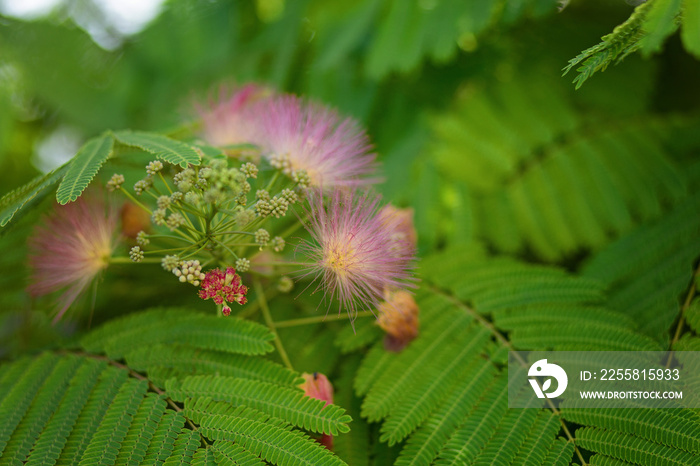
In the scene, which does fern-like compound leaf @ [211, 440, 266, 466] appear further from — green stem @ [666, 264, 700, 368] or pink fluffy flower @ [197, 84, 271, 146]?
green stem @ [666, 264, 700, 368]

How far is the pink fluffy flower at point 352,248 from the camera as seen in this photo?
138 centimetres

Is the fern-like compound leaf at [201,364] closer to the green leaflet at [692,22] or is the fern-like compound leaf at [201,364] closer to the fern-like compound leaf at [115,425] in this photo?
the fern-like compound leaf at [115,425]

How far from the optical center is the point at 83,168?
4.47 ft

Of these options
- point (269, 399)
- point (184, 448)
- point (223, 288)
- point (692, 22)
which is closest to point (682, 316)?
point (692, 22)

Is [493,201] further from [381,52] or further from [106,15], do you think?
[106,15]

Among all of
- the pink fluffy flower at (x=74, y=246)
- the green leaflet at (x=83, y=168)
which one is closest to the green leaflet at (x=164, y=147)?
the green leaflet at (x=83, y=168)

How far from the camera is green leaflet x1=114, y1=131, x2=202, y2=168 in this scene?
1318 mm

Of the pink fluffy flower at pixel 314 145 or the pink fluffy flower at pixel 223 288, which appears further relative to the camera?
the pink fluffy flower at pixel 314 145

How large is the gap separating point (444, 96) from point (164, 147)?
63.9 inches

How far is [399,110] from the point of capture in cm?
256

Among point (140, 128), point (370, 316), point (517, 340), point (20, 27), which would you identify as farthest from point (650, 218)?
point (20, 27)

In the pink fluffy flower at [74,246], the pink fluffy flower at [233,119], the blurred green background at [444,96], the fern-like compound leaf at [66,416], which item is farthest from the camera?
the blurred green background at [444,96]

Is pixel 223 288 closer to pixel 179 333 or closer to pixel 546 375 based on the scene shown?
pixel 179 333

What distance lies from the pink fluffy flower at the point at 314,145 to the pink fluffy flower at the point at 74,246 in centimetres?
60
